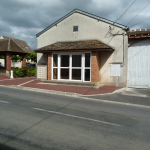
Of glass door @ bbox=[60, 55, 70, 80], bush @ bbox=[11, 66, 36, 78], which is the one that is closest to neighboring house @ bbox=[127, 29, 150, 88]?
glass door @ bbox=[60, 55, 70, 80]

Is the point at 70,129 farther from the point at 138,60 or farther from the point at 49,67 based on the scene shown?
the point at 49,67

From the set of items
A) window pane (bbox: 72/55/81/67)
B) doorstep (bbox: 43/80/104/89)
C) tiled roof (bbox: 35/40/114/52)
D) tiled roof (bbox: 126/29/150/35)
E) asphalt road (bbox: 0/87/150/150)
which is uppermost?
tiled roof (bbox: 126/29/150/35)

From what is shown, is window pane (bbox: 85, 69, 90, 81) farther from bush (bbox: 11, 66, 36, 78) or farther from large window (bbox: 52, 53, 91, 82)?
bush (bbox: 11, 66, 36, 78)

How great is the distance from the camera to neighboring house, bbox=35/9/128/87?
12.7 m

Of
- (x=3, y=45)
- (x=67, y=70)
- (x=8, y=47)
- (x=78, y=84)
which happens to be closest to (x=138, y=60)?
(x=78, y=84)

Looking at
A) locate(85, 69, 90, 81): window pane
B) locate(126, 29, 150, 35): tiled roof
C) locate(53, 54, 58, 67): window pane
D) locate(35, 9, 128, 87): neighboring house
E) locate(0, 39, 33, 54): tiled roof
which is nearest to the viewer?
locate(126, 29, 150, 35): tiled roof

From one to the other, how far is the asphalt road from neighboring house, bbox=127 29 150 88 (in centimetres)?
699

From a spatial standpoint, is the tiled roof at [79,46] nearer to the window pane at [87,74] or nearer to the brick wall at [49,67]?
the brick wall at [49,67]

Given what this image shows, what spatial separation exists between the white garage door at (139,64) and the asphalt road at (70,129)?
6987 millimetres

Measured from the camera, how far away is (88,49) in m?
12.5

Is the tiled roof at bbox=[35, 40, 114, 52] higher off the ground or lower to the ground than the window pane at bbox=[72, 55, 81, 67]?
higher

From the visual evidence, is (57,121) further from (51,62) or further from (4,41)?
(4,41)

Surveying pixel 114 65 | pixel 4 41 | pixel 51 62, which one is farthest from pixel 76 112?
pixel 4 41

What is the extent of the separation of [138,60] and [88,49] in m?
4.11
